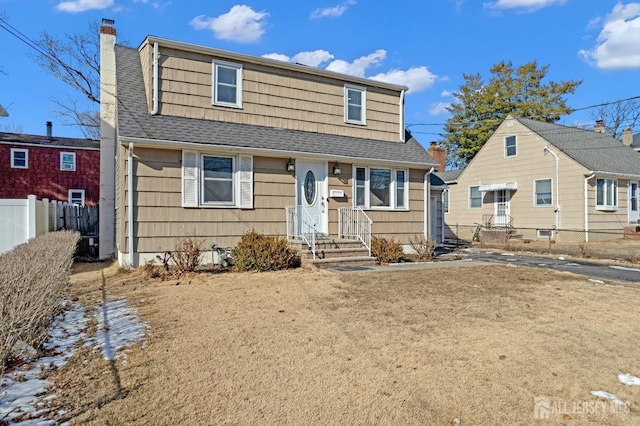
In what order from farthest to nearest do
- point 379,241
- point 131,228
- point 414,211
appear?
1. point 414,211
2. point 379,241
3. point 131,228

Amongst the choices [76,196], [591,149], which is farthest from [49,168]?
[591,149]

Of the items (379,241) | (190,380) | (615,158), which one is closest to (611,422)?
(190,380)

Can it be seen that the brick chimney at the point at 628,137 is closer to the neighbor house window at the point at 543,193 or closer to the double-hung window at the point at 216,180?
the neighbor house window at the point at 543,193

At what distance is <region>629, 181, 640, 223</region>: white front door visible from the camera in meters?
20.6

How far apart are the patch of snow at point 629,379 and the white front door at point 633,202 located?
68.6 ft

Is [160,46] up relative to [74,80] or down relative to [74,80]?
down

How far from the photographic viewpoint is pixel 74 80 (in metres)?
20.5

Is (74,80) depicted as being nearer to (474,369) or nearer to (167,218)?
(167,218)

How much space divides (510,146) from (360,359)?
67.8 feet

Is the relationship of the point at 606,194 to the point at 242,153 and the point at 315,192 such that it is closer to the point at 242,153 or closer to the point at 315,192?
the point at 315,192

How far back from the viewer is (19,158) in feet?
76.9

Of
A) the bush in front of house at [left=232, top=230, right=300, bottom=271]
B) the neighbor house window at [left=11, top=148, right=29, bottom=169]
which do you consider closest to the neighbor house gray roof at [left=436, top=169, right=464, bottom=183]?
the bush in front of house at [left=232, top=230, right=300, bottom=271]

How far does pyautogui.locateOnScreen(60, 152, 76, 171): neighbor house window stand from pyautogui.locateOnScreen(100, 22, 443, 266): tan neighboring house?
14819 mm

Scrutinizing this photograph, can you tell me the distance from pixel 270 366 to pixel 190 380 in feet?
2.30
